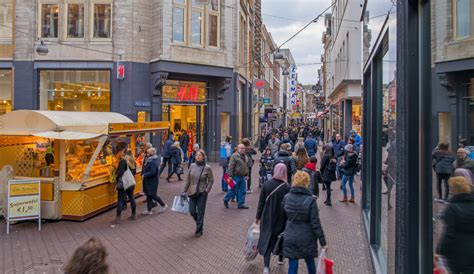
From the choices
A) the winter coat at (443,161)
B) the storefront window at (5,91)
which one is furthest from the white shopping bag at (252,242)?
the storefront window at (5,91)

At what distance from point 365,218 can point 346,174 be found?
2802 millimetres

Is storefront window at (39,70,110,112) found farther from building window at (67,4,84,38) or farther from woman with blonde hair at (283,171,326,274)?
woman with blonde hair at (283,171,326,274)

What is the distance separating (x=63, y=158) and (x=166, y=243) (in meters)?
3.70

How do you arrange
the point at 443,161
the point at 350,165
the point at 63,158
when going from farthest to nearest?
the point at 350,165 → the point at 63,158 → the point at 443,161

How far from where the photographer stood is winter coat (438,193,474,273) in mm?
1991

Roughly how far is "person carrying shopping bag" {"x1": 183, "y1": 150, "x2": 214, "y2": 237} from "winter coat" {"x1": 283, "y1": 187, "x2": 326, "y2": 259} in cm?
347

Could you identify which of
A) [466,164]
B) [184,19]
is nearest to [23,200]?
[466,164]

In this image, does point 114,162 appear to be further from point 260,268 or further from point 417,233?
point 417,233

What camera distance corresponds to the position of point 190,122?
23.2m

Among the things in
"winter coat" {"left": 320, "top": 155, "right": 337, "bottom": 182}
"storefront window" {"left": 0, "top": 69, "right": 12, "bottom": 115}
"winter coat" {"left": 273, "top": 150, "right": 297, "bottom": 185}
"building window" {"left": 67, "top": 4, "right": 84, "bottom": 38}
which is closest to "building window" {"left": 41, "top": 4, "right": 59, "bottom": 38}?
"building window" {"left": 67, "top": 4, "right": 84, "bottom": 38}

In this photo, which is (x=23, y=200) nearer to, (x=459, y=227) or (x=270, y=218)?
(x=270, y=218)

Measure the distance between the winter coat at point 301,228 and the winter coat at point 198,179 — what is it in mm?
3474

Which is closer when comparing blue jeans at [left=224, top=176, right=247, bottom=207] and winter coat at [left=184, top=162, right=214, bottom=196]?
winter coat at [left=184, top=162, right=214, bottom=196]

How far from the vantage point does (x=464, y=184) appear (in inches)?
80.1
